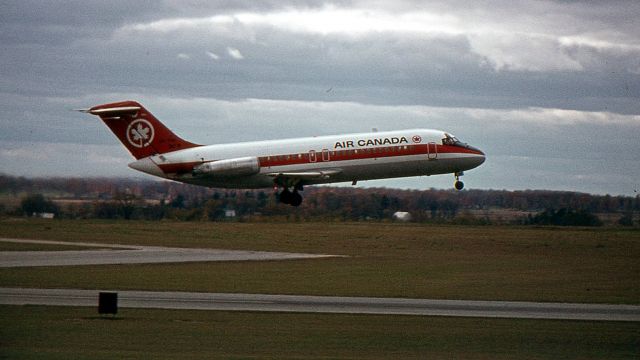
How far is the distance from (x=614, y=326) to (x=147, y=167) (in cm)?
4069

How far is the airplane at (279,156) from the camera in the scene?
73.7 meters

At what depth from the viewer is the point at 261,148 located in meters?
74.0

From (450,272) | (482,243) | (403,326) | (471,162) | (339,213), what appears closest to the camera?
(403,326)

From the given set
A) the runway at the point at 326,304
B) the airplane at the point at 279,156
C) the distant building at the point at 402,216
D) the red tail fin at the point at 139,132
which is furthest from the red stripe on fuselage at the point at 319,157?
the distant building at the point at 402,216

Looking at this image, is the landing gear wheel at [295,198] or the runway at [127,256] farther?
the landing gear wheel at [295,198]

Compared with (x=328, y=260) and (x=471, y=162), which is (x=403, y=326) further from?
(x=471, y=162)

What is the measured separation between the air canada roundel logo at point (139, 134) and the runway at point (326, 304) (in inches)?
969

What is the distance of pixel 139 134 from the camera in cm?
7619

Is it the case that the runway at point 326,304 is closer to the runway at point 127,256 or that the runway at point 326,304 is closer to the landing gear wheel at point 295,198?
the runway at point 127,256

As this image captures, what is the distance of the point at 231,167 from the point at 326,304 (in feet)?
83.5

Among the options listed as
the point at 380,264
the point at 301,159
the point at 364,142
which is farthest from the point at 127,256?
the point at 364,142

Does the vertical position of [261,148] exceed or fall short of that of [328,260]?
it exceeds it

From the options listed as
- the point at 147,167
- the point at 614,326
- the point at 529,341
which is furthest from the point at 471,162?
the point at 529,341

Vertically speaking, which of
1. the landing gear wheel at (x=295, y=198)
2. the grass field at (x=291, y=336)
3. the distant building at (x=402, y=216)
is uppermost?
the landing gear wheel at (x=295, y=198)
